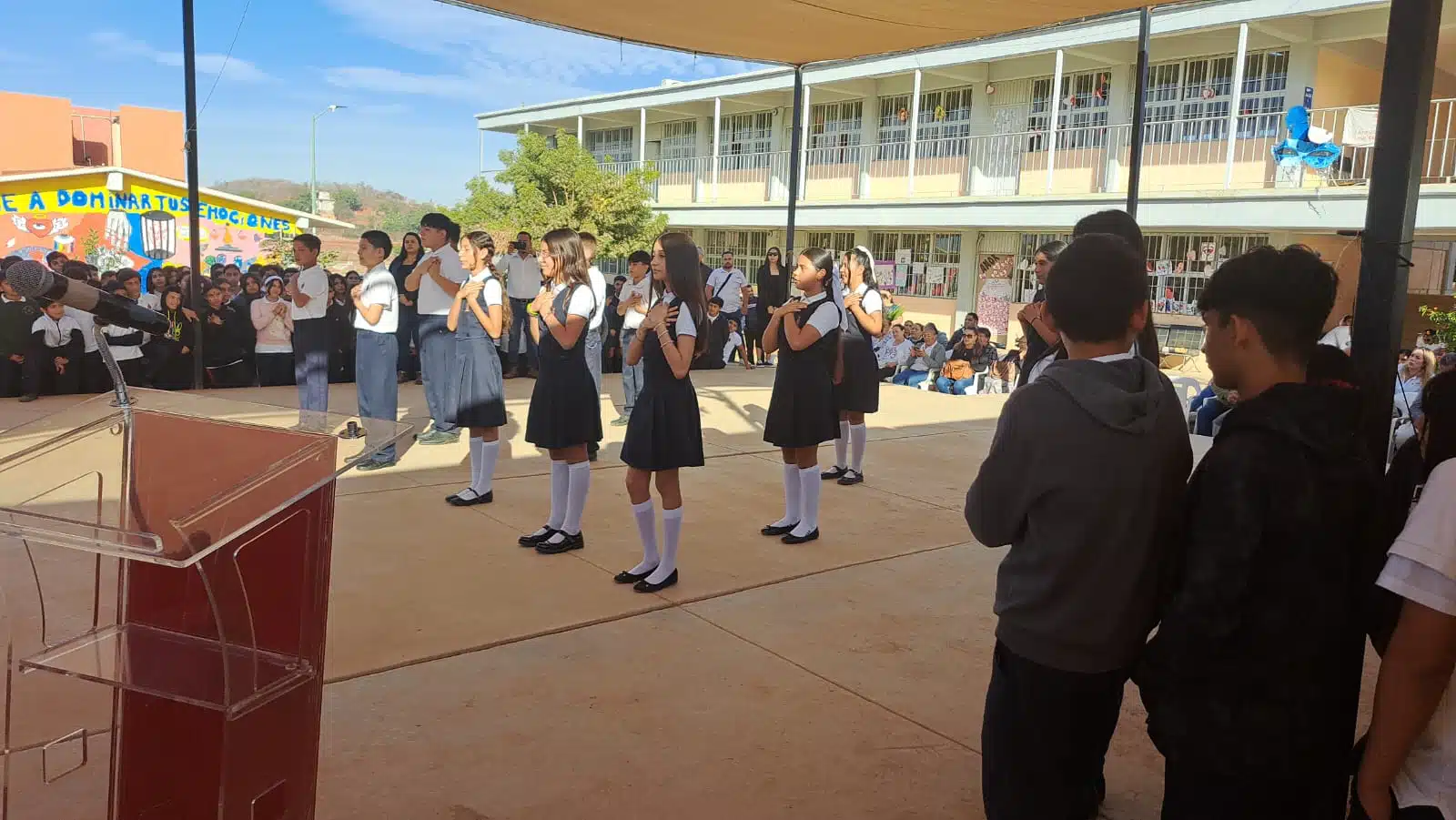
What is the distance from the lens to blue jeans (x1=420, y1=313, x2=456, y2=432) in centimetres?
686

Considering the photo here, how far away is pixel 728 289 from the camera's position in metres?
15.7

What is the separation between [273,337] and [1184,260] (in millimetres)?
15332

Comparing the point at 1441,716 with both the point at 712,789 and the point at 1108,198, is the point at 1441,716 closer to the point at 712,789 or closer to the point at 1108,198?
the point at 712,789

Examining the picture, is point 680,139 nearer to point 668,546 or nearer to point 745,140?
point 745,140

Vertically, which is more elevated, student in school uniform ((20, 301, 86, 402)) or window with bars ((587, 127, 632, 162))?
window with bars ((587, 127, 632, 162))

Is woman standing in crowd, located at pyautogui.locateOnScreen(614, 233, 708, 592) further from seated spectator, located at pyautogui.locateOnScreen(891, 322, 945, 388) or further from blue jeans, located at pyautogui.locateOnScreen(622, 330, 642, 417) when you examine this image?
seated spectator, located at pyautogui.locateOnScreen(891, 322, 945, 388)

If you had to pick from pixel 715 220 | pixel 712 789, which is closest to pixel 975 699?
pixel 712 789

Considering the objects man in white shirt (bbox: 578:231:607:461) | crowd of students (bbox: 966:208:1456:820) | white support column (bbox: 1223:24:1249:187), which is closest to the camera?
crowd of students (bbox: 966:208:1456:820)

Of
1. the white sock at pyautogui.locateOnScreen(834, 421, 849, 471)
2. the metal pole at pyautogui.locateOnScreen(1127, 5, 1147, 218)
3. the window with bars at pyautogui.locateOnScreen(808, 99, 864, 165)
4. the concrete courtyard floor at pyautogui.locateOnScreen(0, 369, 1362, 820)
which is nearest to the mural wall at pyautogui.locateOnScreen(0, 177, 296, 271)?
the window with bars at pyautogui.locateOnScreen(808, 99, 864, 165)

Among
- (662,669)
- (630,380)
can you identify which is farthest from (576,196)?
(662,669)

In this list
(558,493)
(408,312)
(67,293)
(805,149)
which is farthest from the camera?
(805,149)

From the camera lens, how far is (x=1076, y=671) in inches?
77.3

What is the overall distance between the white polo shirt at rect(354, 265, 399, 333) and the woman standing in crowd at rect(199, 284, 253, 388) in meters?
4.25

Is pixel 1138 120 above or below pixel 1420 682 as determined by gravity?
above
